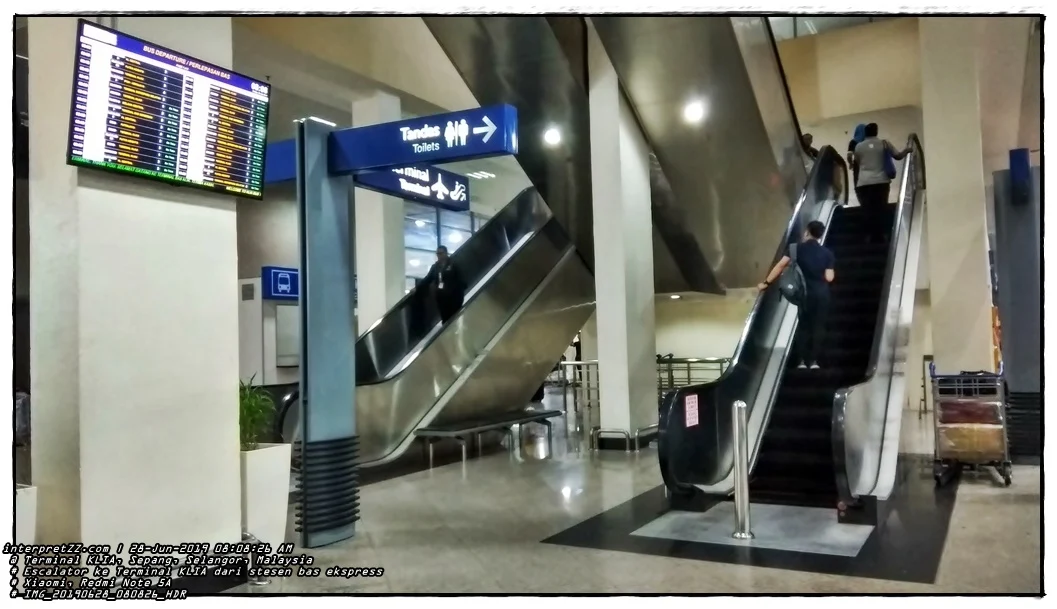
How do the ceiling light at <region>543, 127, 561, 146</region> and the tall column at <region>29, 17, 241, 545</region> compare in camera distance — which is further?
the ceiling light at <region>543, 127, 561, 146</region>

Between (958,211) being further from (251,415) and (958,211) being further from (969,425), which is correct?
(251,415)

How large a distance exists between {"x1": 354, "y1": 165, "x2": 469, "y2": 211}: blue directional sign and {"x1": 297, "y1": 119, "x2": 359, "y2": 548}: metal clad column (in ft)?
1.44

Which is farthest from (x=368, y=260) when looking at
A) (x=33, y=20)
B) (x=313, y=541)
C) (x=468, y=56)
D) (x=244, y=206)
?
(x=33, y=20)

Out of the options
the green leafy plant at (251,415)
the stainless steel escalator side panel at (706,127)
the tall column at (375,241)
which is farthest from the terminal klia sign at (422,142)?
the tall column at (375,241)

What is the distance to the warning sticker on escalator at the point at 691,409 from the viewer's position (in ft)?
21.7

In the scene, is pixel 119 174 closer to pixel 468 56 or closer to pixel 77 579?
pixel 77 579

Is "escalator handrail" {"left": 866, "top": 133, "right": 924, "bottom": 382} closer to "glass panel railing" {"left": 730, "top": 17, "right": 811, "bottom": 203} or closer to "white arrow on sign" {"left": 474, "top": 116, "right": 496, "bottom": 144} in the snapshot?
"glass panel railing" {"left": 730, "top": 17, "right": 811, "bottom": 203}

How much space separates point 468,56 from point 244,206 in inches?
240

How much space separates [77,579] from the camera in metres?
4.06

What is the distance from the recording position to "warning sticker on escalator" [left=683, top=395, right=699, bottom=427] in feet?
21.7

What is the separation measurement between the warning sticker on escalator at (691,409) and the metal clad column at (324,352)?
8.71ft

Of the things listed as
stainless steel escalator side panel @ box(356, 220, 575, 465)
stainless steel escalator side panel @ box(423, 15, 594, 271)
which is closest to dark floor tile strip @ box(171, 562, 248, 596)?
stainless steel escalator side panel @ box(356, 220, 575, 465)

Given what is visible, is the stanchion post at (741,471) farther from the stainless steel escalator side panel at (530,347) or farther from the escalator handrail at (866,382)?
the stainless steel escalator side panel at (530,347)

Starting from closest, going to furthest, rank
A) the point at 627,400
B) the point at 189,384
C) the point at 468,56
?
the point at 189,384, the point at 468,56, the point at 627,400
